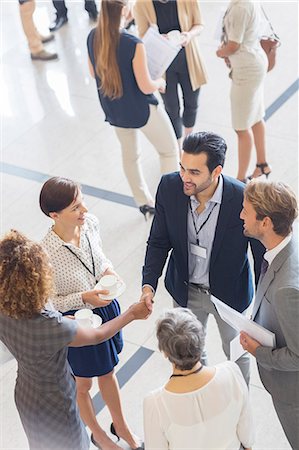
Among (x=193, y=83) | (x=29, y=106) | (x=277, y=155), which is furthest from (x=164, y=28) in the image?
(x=29, y=106)

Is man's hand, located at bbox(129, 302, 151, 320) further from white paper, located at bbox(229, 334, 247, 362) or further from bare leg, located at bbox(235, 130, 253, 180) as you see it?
bare leg, located at bbox(235, 130, 253, 180)

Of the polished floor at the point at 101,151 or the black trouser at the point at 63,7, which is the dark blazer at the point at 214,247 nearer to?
the polished floor at the point at 101,151

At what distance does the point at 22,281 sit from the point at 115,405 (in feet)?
4.34

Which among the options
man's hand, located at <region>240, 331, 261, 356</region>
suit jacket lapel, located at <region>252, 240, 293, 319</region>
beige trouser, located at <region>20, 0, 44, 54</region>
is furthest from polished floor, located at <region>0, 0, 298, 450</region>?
suit jacket lapel, located at <region>252, 240, 293, 319</region>

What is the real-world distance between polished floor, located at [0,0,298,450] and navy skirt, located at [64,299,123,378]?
347 millimetres

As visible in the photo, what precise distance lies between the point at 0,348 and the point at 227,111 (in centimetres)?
395

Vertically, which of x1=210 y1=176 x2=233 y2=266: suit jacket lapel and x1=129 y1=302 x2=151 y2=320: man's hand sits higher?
x1=210 y1=176 x2=233 y2=266: suit jacket lapel

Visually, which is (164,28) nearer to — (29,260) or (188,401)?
(29,260)

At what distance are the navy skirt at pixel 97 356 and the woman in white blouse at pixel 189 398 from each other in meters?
0.94

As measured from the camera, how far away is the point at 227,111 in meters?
7.00

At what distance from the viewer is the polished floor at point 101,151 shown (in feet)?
14.9

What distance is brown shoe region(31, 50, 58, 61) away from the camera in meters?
8.30

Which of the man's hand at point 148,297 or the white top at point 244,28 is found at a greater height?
the white top at point 244,28

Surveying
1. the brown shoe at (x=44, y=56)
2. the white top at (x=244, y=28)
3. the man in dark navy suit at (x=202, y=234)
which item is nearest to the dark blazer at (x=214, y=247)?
the man in dark navy suit at (x=202, y=234)
